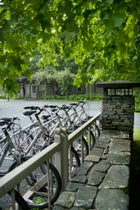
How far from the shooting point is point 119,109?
4.27 meters

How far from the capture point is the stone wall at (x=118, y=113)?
4223 millimetres

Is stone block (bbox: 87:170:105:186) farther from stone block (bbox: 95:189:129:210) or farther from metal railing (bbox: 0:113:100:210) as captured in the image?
metal railing (bbox: 0:113:100:210)

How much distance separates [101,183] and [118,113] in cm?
218

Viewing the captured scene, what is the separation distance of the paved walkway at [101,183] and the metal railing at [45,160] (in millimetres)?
248

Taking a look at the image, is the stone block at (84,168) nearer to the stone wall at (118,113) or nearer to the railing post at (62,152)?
the railing post at (62,152)

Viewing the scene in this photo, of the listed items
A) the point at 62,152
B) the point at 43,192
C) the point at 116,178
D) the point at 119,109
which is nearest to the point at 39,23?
the point at 62,152

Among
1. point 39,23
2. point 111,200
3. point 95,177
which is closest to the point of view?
point 39,23

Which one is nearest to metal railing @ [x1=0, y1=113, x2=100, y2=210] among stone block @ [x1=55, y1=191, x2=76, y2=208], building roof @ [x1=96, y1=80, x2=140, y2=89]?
stone block @ [x1=55, y1=191, x2=76, y2=208]

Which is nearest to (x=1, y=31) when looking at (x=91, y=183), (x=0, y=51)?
(x=0, y=51)

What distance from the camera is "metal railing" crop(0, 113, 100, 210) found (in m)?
1.52

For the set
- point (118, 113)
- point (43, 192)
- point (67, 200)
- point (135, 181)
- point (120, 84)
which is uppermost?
point (120, 84)

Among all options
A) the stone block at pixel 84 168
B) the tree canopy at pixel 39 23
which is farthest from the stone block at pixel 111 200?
the tree canopy at pixel 39 23

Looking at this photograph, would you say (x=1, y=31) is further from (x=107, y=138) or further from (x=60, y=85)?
(x=60, y=85)

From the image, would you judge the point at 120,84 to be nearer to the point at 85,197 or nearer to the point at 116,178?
the point at 116,178
